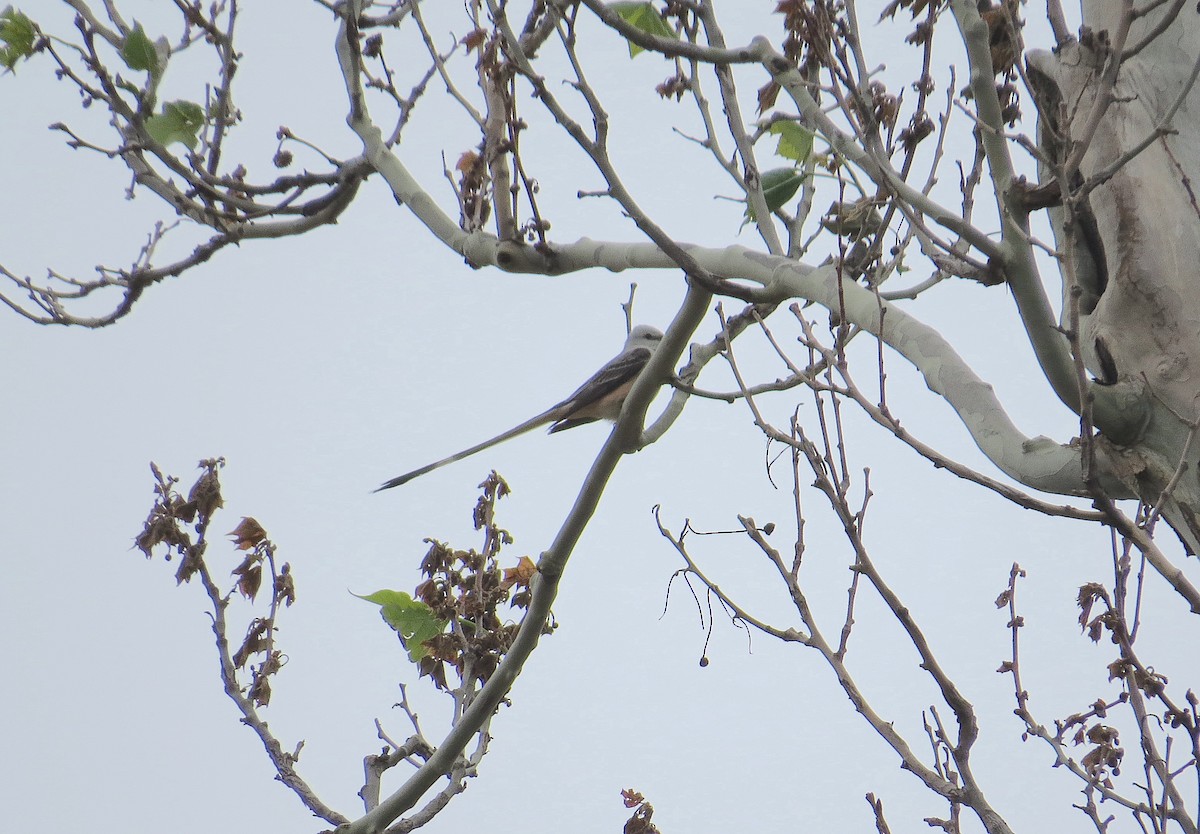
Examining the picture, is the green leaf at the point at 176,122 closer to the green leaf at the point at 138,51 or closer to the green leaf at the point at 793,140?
the green leaf at the point at 138,51

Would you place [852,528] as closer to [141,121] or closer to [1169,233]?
[1169,233]

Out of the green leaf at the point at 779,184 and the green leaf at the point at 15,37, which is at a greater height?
the green leaf at the point at 15,37

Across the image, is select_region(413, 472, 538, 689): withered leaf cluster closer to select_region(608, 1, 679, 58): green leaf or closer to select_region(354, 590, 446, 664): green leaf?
select_region(354, 590, 446, 664): green leaf

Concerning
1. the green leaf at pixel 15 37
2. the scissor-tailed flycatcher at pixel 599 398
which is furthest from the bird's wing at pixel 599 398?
the green leaf at pixel 15 37

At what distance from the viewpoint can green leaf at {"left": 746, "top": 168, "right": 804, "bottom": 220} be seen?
3949 millimetres

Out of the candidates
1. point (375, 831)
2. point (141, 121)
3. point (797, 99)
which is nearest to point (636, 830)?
point (375, 831)

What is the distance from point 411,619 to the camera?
4367mm

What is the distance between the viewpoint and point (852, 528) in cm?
263

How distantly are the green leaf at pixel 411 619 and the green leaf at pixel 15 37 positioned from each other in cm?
288

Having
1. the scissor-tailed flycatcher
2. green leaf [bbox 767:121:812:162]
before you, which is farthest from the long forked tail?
green leaf [bbox 767:121:812:162]

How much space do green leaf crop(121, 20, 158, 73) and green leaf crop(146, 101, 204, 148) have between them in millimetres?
196

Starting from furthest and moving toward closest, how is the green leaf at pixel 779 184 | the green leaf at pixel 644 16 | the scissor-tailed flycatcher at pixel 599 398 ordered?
the scissor-tailed flycatcher at pixel 599 398 < the green leaf at pixel 779 184 < the green leaf at pixel 644 16

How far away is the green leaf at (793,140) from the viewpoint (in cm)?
399

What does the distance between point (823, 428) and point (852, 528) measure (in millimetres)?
328
